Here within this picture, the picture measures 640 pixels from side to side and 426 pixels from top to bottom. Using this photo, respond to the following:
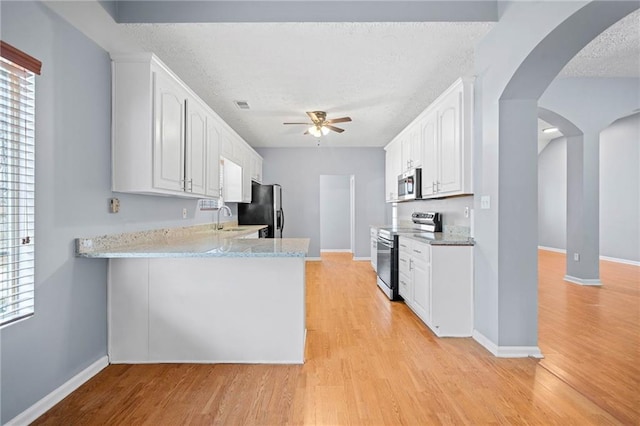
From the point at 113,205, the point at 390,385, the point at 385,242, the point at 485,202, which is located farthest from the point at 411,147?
the point at 113,205

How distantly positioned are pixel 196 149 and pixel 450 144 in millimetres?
2574

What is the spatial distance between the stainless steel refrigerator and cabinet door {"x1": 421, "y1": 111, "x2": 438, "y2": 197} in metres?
2.90

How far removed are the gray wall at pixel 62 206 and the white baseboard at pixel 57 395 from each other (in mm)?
29

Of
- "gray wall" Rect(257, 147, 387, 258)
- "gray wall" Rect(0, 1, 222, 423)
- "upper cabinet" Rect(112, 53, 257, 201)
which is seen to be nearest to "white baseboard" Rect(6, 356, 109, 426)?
"gray wall" Rect(0, 1, 222, 423)

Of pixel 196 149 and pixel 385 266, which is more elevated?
pixel 196 149

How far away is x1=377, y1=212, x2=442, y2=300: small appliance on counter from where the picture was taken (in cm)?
401

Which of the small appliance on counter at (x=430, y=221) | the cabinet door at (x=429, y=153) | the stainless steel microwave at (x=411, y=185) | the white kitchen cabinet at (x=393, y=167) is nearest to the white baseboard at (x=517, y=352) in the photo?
the cabinet door at (x=429, y=153)

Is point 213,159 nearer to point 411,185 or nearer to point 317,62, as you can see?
point 317,62

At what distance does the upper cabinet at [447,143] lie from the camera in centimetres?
296

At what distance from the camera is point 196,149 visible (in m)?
3.17

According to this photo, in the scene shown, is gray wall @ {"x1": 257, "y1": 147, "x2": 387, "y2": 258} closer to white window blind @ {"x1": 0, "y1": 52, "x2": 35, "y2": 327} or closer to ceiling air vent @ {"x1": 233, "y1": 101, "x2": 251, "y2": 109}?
ceiling air vent @ {"x1": 233, "y1": 101, "x2": 251, "y2": 109}

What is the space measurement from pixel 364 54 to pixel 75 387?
338 centimetres

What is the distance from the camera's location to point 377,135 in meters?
6.07

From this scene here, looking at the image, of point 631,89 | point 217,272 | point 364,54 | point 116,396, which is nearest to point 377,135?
point 364,54
